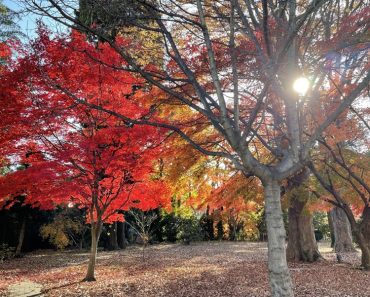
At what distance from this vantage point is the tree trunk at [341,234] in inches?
696

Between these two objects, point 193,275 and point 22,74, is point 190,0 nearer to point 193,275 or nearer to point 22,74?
point 22,74

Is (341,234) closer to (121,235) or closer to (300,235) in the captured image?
(300,235)

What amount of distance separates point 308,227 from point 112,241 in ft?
39.6

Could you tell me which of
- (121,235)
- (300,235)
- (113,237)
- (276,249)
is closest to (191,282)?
(276,249)

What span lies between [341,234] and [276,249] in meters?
15.0

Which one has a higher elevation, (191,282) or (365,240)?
(365,240)

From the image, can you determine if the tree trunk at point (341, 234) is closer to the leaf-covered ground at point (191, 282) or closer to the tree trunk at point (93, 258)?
the leaf-covered ground at point (191, 282)

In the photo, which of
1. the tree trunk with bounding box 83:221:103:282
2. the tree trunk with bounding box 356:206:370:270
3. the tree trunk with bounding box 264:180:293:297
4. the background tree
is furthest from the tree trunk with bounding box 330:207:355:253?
the tree trunk with bounding box 264:180:293:297

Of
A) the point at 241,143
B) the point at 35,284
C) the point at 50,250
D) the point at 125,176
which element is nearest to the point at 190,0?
the point at 241,143

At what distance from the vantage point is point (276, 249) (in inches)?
197

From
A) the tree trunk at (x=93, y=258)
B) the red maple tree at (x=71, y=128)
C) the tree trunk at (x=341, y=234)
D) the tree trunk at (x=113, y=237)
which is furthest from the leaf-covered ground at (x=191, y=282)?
the tree trunk at (x=113, y=237)

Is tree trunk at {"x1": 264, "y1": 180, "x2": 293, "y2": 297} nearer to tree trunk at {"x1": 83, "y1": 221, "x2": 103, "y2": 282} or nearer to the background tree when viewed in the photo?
the background tree

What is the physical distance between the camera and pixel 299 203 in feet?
44.2

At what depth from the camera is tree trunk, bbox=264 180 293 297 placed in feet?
16.2
